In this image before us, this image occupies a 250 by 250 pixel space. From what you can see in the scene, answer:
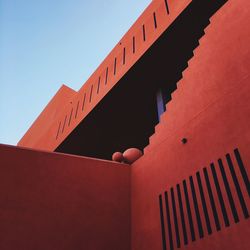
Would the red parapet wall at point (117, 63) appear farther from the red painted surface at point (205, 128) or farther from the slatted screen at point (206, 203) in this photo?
the slatted screen at point (206, 203)

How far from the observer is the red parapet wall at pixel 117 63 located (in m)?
6.03

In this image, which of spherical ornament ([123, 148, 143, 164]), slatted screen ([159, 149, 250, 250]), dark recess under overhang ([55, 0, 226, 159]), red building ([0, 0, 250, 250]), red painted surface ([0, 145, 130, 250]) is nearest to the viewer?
slatted screen ([159, 149, 250, 250])

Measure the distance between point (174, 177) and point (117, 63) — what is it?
4270 millimetres

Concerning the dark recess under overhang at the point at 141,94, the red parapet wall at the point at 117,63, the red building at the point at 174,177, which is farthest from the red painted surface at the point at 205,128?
the red parapet wall at the point at 117,63

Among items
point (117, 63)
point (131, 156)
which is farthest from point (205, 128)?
point (117, 63)

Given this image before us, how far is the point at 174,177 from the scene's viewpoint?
382cm

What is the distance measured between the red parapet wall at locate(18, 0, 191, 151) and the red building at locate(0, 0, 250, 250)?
5.9 inches

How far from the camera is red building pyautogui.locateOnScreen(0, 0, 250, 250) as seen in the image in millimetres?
3080

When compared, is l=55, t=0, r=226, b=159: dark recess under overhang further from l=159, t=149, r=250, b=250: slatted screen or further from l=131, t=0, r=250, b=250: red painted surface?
l=159, t=149, r=250, b=250: slatted screen

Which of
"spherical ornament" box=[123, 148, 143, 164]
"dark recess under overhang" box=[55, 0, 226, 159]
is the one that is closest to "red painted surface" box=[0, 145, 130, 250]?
"spherical ornament" box=[123, 148, 143, 164]

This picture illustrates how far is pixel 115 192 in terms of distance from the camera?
4.53m

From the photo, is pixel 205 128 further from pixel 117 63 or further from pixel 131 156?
pixel 117 63

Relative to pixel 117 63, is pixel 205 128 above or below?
below

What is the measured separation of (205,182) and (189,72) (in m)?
1.90
